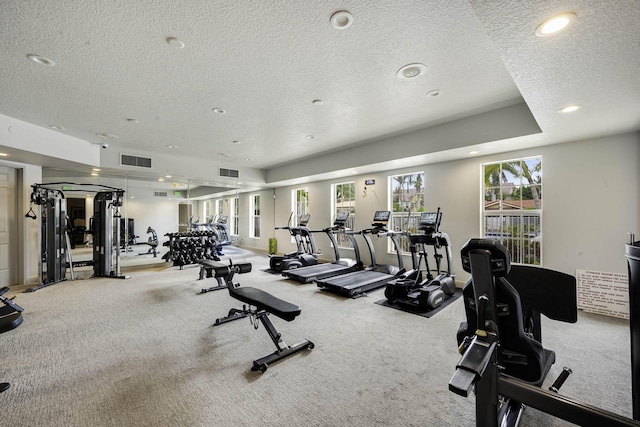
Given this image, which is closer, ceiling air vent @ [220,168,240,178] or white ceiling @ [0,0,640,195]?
white ceiling @ [0,0,640,195]

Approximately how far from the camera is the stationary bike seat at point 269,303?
2350mm

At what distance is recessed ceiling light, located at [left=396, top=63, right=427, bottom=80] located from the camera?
2715mm

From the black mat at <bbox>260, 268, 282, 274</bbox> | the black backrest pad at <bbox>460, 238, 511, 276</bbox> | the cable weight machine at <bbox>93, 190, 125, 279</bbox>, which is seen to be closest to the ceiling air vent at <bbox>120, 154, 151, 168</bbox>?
the cable weight machine at <bbox>93, 190, 125, 279</bbox>

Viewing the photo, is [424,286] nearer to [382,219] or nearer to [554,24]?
[382,219]

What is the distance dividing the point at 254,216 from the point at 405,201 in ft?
20.1

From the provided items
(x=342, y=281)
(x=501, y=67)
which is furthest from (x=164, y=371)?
(x=501, y=67)

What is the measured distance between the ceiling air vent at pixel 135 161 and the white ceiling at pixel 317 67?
1.02 metres

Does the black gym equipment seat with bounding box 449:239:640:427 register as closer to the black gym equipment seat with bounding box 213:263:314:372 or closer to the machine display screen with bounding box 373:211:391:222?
the black gym equipment seat with bounding box 213:263:314:372

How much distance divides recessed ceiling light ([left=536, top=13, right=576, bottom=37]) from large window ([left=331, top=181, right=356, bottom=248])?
18.0 ft

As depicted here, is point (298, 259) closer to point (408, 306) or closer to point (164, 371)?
point (408, 306)

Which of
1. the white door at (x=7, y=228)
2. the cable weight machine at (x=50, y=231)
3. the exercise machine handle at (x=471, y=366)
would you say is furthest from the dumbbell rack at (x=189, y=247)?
the exercise machine handle at (x=471, y=366)

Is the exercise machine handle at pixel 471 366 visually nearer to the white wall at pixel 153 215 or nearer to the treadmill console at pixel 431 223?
the treadmill console at pixel 431 223

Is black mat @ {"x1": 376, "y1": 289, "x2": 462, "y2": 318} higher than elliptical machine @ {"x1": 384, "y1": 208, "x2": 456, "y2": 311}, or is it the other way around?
elliptical machine @ {"x1": 384, "y1": 208, "x2": 456, "y2": 311}

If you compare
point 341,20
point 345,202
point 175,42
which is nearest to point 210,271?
point 175,42
